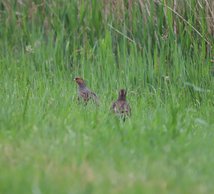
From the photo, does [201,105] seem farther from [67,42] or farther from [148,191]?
[148,191]

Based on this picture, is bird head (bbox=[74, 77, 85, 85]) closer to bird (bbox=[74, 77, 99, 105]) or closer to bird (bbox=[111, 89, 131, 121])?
bird (bbox=[74, 77, 99, 105])

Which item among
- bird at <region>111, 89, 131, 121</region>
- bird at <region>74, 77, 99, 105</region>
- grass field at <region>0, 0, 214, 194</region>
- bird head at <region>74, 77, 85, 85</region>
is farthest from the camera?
bird head at <region>74, 77, 85, 85</region>

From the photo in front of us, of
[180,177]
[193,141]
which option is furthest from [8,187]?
[193,141]

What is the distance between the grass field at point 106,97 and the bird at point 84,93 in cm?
9

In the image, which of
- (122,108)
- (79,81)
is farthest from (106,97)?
(122,108)

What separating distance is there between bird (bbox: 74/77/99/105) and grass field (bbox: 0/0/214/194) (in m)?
0.09

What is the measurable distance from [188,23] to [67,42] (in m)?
1.56

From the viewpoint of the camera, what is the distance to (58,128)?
19.0 feet

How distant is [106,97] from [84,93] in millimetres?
368

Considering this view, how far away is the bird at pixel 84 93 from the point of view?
7.47m

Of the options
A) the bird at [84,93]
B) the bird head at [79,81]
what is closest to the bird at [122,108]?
the bird at [84,93]

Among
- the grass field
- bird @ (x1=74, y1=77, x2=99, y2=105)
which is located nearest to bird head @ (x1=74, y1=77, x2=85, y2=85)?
bird @ (x1=74, y1=77, x2=99, y2=105)

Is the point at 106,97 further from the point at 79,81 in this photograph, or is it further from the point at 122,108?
the point at 122,108

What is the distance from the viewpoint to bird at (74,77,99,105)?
294 inches
